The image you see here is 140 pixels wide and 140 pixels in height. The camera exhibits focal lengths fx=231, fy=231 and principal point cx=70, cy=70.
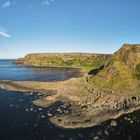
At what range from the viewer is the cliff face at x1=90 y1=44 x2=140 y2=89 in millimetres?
72438

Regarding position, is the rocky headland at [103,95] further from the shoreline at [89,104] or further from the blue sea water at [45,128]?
the blue sea water at [45,128]

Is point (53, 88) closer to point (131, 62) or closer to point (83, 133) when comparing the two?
point (131, 62)

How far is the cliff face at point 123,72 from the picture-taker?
72438 mm

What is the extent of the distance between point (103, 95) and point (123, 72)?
15370mm

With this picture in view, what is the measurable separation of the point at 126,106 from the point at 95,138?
1956 centimetres

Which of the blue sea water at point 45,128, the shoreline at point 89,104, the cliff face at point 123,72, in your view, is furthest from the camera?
the cliff face at point 123,72

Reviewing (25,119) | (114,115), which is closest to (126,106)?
(114,115)


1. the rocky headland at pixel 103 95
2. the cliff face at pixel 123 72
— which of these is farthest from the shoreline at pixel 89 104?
the cliff face at pixel 123 72

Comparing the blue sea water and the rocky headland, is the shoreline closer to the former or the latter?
the rocky headland

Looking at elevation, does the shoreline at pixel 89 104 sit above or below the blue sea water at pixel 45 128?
above

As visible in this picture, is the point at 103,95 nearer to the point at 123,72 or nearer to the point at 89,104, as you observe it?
the point at 89,104

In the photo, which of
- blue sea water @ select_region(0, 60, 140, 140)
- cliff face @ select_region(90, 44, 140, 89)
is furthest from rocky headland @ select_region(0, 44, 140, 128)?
blue sea water @ select_region(0, 60, 140, 140)

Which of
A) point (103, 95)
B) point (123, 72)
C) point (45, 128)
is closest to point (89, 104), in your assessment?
point (103, 95)

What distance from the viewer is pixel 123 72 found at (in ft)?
250
